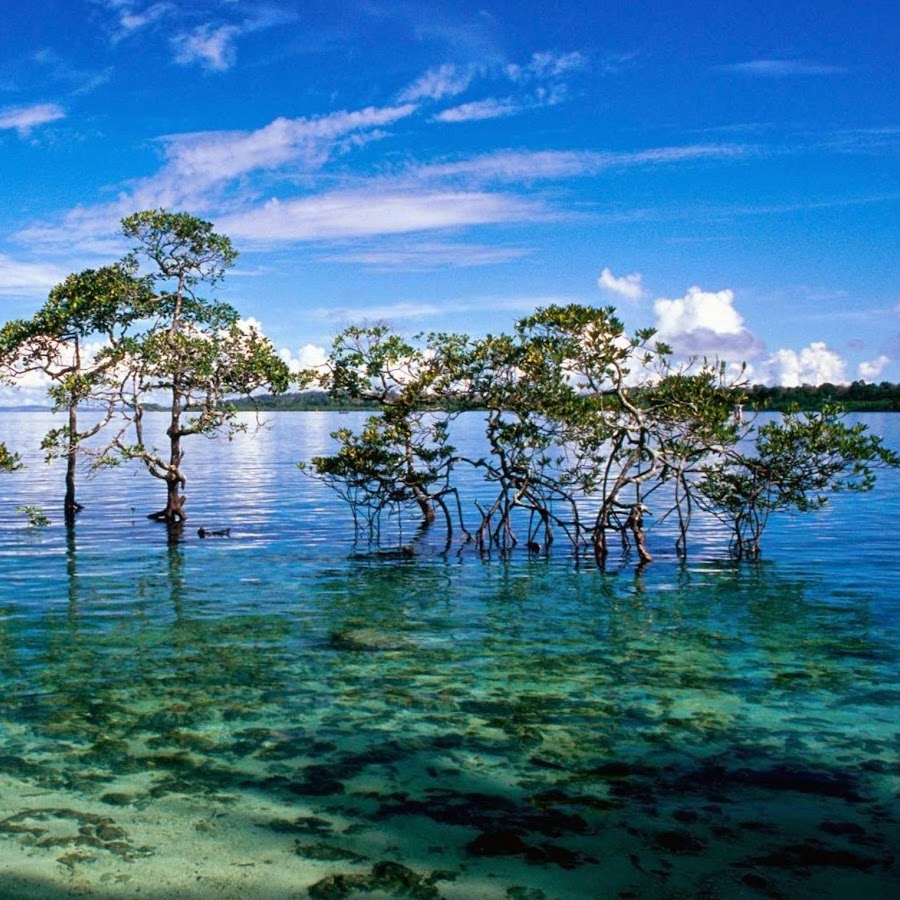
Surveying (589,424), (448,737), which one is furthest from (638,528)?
(448,737)

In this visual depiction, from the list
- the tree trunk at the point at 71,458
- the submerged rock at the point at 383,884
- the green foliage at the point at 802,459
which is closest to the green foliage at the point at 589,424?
the green foliage at the point at 802,459

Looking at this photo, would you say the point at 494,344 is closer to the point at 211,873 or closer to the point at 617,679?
the point at 617,679

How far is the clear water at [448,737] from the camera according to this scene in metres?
8.36

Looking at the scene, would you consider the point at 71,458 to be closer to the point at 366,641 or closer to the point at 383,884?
the point at 366,641

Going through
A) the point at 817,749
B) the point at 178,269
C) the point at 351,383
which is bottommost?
the point at 817,749

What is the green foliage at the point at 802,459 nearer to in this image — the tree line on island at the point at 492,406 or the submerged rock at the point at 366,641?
the tree line on island at the point at 492,406

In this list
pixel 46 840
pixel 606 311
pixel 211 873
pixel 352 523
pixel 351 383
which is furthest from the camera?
pixel 352 523

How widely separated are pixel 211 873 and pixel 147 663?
786cm

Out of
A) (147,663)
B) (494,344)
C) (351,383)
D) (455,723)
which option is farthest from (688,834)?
(351,383)

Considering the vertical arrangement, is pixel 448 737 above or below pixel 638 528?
below

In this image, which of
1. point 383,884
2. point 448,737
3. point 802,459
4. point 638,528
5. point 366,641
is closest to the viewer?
point 383,884

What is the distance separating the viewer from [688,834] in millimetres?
8930

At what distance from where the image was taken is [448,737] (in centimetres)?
1183

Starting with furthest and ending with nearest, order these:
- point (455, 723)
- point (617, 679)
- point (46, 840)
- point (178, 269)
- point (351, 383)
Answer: point (178, 269) → point (351, 383) → point (617, 679) → point (455, 723) → point (46, 840)
